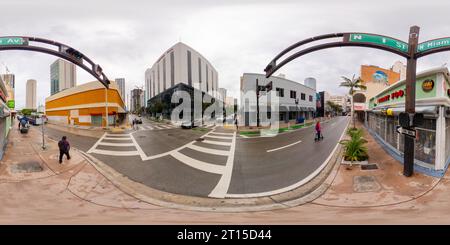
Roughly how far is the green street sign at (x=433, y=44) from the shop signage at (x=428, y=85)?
159 centimetres

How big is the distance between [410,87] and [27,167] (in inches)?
525

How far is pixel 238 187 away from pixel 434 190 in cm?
535

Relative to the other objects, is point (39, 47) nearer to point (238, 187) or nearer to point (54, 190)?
point (54, 190)

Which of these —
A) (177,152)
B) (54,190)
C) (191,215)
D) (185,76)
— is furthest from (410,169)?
(185,76)

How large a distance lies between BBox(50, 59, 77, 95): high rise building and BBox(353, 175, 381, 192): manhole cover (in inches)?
1085

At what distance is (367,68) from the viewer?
1243 inches

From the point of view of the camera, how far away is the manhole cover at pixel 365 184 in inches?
244

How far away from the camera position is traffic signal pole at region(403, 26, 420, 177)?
253 inches

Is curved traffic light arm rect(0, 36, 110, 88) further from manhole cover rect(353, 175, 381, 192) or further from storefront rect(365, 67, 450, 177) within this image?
storefront rect(365, 67, 450, 177)

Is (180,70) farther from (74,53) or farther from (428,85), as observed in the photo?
(428,85)

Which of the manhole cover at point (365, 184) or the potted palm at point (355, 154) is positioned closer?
the manhole cover at point (365, 184)

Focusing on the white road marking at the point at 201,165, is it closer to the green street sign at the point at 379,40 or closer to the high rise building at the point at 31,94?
the green street sign at the point at 379,40

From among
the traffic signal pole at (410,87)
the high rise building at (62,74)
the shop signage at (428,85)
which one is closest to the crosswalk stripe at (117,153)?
the traffic signal pole at (410,87)

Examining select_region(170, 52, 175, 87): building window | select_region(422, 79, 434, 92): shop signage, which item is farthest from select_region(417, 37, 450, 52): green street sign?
select_region(170, 52, 175, 87): building window
